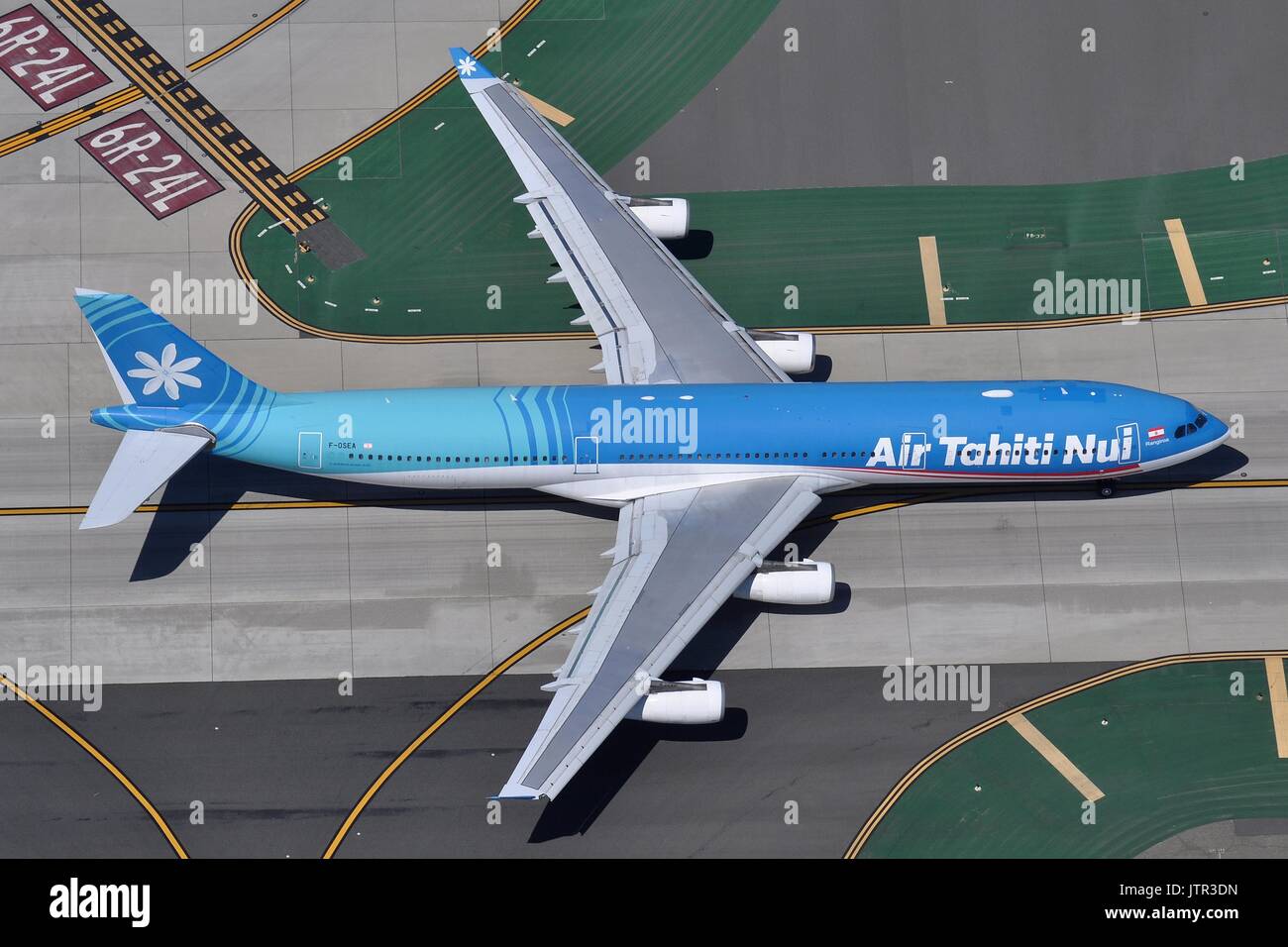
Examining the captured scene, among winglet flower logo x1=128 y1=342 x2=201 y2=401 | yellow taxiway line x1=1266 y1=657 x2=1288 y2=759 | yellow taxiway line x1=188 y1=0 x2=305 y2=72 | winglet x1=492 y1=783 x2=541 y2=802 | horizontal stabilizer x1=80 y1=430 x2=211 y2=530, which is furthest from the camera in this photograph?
yellow taxiway line x1=188 y1=0 x2=305 y2=72

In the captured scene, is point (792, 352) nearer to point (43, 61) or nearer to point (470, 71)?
point (470, 71)

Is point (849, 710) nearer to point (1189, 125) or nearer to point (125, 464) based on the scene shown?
point (125, 464)

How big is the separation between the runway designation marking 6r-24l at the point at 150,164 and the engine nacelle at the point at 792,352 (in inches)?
844

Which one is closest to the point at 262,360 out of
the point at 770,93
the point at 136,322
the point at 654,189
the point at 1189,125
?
the point at 136,322

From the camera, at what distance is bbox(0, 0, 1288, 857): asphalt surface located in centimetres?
3791

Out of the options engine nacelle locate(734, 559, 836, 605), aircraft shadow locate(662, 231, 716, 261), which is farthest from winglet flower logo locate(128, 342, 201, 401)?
engine nacelle locate(734, 559, 836, 605)

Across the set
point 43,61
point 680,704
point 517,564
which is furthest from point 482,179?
point 680,704

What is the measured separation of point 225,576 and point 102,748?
6.44 meters

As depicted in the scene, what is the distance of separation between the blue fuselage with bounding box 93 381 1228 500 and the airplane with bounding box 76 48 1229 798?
0.17 feet

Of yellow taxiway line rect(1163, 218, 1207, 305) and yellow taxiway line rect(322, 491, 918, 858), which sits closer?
yellow taxiway line rect(322, 491, 918, 858)

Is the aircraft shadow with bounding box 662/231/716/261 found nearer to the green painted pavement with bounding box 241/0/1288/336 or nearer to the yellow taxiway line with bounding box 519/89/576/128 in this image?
the green painted pavement with bounding box 241/0/1288/336

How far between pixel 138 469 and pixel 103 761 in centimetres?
918

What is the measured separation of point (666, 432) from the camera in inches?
1537

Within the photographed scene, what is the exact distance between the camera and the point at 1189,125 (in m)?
47.4
